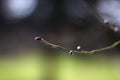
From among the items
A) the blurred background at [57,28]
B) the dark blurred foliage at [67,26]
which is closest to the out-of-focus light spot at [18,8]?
the blurred background at [57,28]

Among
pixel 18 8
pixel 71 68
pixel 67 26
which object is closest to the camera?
pixel 67 26

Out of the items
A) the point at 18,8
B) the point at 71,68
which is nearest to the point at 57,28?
the point at 18,8

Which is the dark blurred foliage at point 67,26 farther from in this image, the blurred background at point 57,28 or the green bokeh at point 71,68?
the green bokeh at point 71,68

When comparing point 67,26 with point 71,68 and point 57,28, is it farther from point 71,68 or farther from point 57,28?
point 71,68

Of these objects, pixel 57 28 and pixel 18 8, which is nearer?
pixel 57 28

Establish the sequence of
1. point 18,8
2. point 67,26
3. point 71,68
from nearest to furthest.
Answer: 1. point 67,26
2. point 18,8
3. point 71,68

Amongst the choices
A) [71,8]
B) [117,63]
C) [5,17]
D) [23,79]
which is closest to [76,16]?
[71,8]

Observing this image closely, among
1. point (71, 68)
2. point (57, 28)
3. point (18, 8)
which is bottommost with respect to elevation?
point (57, 28)

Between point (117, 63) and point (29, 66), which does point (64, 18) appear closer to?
point (117, 63)

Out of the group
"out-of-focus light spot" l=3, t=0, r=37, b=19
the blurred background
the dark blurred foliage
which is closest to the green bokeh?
the blurred background
